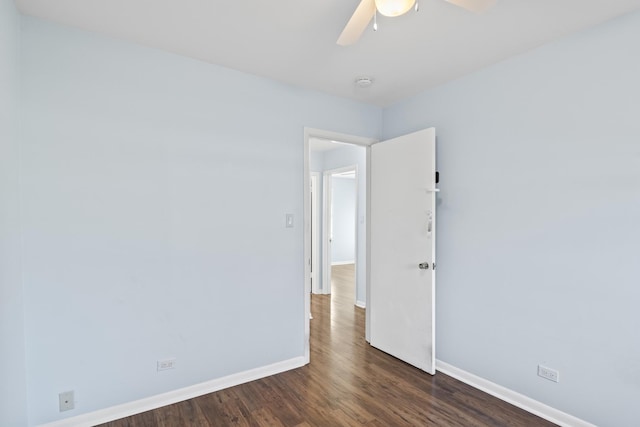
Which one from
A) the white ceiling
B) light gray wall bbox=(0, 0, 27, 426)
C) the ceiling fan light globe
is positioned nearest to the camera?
the ceiling fan light globe

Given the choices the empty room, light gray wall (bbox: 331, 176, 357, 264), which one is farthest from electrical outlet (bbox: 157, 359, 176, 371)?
light gray wall (bbox: 331, 176, 357, 264)

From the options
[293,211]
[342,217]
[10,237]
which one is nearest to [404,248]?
[293,211]

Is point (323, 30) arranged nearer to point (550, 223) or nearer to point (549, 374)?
point (550, 223)

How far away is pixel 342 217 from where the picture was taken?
920 cm

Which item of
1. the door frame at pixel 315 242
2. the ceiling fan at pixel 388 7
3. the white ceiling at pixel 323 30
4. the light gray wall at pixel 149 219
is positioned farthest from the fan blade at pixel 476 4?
the door frame at pixel 315 242

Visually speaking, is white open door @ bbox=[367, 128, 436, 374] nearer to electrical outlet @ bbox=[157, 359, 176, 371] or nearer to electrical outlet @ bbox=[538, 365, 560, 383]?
electrical outlet @ bbox=[538, 365, 560, 383]

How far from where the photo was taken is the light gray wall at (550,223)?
188 centimetres

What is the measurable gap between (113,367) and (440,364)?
99.8 inches

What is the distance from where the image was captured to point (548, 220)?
7.16ft

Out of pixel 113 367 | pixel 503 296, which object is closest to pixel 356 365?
pixel 503 296

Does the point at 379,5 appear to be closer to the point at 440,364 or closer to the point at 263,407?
the point at 263,407

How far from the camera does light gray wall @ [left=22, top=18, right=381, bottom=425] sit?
6.41 feet

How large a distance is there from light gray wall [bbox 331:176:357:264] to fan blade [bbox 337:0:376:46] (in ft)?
24.3

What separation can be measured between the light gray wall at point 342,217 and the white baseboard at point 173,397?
6171mm
